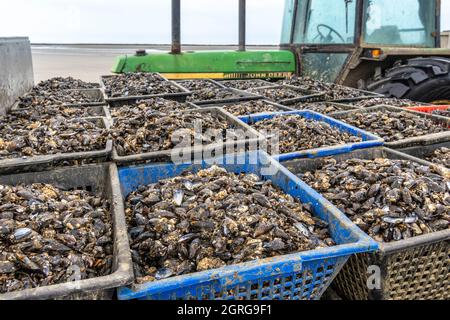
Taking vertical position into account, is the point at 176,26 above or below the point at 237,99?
above

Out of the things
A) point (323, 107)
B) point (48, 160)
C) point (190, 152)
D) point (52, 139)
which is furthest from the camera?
point (323, 107)

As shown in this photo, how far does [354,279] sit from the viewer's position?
5.86 feet

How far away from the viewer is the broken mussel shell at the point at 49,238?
4.60ft

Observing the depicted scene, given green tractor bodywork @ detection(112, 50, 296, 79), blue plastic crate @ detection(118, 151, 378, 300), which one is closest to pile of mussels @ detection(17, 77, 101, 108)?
green tractor bodywork @ detection(112, 50, 296, 79)

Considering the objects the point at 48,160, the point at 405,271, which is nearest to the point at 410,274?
the point at 405,271

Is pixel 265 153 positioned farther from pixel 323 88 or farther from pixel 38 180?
pixel 323 88

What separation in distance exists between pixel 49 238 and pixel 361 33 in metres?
4.55

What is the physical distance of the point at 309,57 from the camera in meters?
5.78

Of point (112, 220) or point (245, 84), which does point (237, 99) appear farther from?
point (112, 220)

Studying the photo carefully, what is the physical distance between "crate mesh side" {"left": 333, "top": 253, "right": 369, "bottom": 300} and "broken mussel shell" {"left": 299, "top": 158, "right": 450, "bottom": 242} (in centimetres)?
14

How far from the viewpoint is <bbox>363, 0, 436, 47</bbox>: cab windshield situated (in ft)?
16.0
